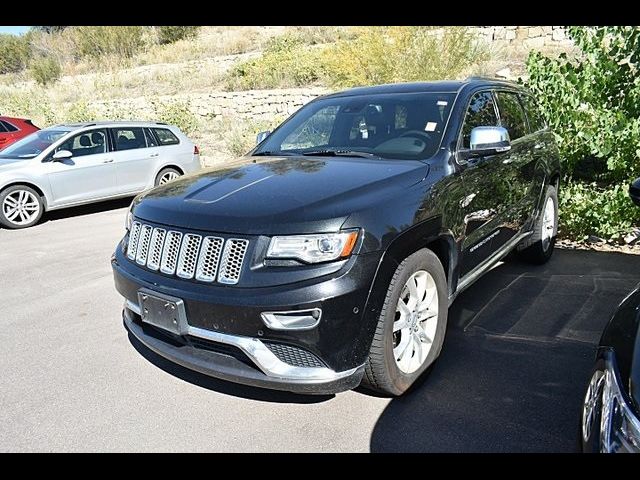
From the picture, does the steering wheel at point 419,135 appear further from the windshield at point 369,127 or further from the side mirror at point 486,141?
the side mirror at point 486,141

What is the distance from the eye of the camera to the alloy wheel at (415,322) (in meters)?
2.88

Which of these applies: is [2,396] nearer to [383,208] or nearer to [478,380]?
[383,208]

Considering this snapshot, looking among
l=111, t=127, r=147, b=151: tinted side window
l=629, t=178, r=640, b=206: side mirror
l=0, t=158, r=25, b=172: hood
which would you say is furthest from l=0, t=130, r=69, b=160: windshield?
l=629, t=178, r=640, b=206: side mirror

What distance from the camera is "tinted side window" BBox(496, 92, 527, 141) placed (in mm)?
4387

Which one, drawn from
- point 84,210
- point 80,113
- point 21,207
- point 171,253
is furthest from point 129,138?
point 80,113

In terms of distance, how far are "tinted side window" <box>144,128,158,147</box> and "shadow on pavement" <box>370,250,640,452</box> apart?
7059 mm

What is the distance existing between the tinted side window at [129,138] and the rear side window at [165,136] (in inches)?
13.6

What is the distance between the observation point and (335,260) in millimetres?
2449

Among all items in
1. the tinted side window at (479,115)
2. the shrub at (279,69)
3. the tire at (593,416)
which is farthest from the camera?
the shrub at (279,69)

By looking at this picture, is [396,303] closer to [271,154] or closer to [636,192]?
[636,192]

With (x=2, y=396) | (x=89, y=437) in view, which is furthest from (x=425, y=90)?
(x=2, y=396)

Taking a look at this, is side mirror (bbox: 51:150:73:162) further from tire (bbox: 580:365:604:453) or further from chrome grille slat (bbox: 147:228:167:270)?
tire (bbox: 580:365:604:453)

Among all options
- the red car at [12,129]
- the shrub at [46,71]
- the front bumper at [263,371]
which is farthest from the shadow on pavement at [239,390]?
the shrub at [46,71]

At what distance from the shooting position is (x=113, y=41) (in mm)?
29062
